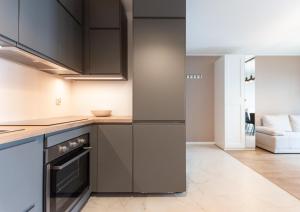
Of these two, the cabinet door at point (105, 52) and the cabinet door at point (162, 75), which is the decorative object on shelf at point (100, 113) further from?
the cabinet door at point (162, 75)

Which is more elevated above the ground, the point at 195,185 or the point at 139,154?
the point at 139,154

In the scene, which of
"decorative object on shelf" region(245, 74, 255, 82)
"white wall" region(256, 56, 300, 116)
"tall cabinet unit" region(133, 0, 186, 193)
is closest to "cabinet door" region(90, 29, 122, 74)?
"tall cabinet unit" region(133, 0, 186, 193)

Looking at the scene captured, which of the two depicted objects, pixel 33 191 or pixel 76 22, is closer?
pixel 33 191

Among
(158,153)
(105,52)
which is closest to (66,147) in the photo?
(158,153)

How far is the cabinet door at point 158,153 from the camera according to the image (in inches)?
103

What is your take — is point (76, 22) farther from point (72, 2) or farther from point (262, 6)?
point (262, 6)

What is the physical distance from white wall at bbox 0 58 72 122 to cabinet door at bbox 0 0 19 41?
2.06 feet

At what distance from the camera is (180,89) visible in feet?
8.58

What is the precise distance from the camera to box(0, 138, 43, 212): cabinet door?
3.78 ft

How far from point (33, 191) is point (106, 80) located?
2.12m

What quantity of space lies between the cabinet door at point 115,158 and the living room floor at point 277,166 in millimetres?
2056

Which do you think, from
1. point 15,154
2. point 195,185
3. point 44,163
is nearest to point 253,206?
point 195,185

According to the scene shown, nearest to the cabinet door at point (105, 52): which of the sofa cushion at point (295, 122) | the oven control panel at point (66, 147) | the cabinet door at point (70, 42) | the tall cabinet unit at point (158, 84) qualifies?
the cabinet door at point (70, 42)

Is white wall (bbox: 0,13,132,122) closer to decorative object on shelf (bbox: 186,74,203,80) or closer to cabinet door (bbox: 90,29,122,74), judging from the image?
cabinet door (bbox: 90,29,122,74)
